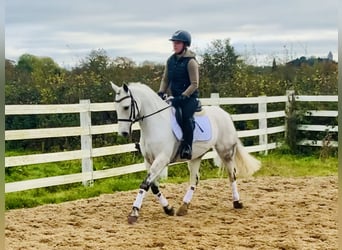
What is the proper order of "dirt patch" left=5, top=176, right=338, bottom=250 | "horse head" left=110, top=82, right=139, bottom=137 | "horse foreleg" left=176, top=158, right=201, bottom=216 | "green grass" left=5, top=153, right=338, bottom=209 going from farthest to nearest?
"green grass" left=5, top=153, right=338, bottom=209, "horse foreleg" left=176, top=158, right=201, bottom=216, "horse head" left=110, top=82, right=139, bottom=137, "dirt patch" left=5, top=176, right=338, bottom=250

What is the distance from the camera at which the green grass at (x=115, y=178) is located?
5.95 metres

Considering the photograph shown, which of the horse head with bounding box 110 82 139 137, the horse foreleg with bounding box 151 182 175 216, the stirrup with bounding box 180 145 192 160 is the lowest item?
the horse foreleg with bounding box 151 182 175 216

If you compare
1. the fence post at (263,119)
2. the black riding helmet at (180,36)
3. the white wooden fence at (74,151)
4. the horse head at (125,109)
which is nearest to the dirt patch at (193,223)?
the white wooden fence at (74,151)

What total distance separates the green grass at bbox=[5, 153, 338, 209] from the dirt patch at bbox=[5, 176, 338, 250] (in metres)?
0.32

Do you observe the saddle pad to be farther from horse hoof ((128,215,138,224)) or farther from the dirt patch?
horse hoof ((128,215,138,224))

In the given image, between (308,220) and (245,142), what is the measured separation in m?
5.02

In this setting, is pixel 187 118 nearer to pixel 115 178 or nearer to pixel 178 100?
pixel 178 100

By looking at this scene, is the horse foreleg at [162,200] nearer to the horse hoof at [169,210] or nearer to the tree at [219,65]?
the horse hoof at [169,210]

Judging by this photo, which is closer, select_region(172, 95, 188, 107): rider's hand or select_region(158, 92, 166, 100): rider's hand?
select_region(172, 95, 188, 107): rider's hand

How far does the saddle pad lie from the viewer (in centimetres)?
508

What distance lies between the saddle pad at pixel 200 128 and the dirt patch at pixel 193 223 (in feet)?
2.35

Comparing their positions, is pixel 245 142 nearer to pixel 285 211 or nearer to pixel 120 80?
pixel 120 80

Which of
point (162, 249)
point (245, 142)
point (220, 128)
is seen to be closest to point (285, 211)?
point (220, 128)

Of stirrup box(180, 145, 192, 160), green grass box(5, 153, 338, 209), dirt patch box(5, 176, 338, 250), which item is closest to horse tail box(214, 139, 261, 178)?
dirt patch box(5, 176, 338, 250)
